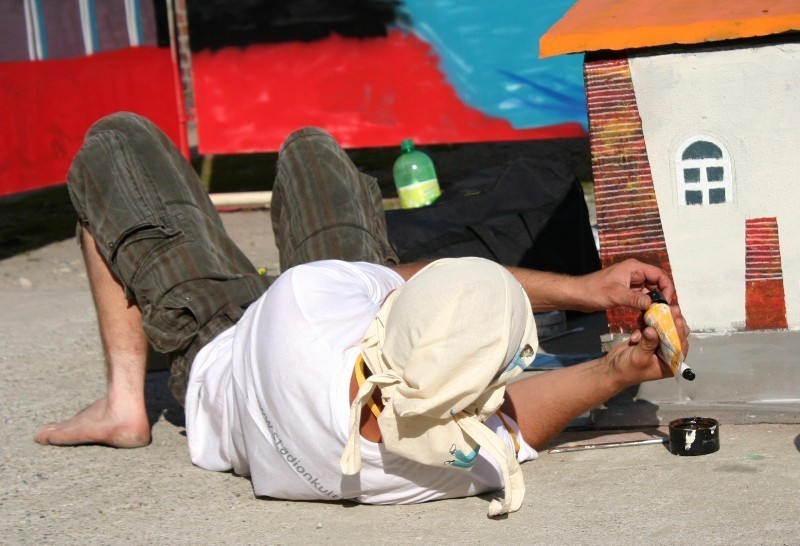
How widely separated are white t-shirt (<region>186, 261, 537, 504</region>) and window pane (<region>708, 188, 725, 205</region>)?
733mm

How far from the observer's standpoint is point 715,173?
8.36 feet

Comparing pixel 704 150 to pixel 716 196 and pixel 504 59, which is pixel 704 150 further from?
pixel 504 59

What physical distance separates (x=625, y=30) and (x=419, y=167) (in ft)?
7.25

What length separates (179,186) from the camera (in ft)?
8.98

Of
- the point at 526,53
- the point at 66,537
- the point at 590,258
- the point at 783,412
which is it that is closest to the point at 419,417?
the point at 66,537

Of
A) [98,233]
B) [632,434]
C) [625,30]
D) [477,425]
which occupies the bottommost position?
[632,434]

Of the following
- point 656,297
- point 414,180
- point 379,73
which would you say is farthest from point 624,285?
point 379,73

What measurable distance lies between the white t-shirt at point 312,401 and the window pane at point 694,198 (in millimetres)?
709

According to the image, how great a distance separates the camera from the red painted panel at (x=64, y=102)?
18.2ft

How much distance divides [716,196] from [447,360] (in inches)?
40.6

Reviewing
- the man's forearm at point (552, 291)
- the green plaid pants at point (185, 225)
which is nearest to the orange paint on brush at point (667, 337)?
the man's forearm at point (552, 291)

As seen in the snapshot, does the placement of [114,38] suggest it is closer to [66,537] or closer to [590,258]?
[590,258]

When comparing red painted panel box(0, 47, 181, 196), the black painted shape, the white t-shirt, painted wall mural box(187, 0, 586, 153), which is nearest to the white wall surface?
the white t-shirt

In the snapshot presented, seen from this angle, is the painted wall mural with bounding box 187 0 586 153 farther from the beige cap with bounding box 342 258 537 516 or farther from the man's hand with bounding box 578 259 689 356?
the beige cap with bounding box 342 258 537 516
